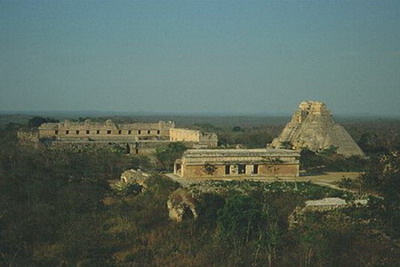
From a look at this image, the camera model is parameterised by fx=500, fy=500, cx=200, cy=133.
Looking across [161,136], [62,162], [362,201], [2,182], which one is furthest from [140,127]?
[362,201]

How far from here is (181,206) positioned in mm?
13102

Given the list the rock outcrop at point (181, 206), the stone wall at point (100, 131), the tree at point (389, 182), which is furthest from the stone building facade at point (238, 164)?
the stone wall at point (100, 131)

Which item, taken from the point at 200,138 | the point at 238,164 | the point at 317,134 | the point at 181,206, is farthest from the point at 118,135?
the point at 181,206

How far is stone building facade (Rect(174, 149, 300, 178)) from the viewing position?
1734 cm

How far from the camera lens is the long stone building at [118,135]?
90.0ft

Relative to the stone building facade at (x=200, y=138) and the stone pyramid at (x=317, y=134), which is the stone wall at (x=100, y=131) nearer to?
the stone building facade at (x=200, y=138)

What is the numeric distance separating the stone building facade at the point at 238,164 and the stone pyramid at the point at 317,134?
20.5ft

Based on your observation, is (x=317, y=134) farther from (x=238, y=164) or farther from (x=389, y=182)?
(x=389, y=182)

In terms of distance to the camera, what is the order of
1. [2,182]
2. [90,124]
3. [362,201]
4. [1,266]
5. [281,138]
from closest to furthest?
[1,266]
[362,201]
[2,182]
[281,138]
[90,124]

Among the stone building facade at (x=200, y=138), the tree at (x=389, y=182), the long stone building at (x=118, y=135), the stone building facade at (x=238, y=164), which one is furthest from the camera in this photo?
the stone building facade at (x=200, y=138)

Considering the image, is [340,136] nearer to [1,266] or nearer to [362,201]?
[362,201]

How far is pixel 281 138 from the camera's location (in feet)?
86.0

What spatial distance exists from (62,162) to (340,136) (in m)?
13.2

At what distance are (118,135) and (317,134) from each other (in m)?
13.7
